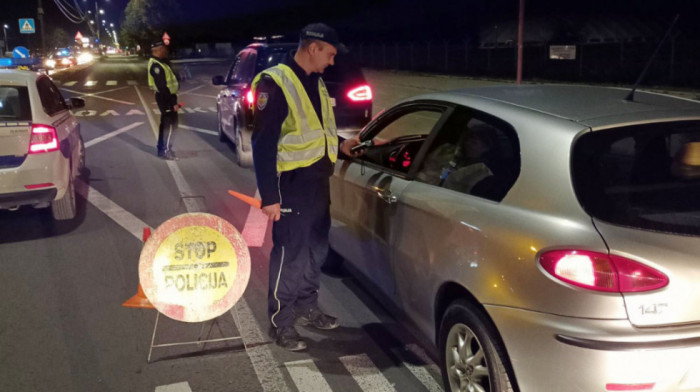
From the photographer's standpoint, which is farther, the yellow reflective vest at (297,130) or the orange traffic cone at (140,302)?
the orange traffic cone at (140,302)

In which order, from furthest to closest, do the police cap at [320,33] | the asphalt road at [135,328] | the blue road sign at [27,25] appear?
the blue road sign at [27,25] → the police cap at [320,33] → the asphalt road at [135,328]

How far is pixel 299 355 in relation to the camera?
4277mm

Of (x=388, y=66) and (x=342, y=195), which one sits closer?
(x=342, y=195)

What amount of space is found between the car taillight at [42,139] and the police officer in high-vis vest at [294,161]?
3645 mm

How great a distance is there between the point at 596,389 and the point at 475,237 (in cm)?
82

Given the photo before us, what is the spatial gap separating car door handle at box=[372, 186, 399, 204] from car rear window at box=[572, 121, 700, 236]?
4.06ft

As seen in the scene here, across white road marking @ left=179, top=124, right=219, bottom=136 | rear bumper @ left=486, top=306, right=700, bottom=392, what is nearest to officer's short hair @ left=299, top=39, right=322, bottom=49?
rear bumper @ left=486, top=306, right=700, bottom=392

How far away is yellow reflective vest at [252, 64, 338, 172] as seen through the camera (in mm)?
4055

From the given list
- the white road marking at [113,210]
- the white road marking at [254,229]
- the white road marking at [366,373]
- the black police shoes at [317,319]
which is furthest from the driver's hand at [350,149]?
the white road marking at [113,210]

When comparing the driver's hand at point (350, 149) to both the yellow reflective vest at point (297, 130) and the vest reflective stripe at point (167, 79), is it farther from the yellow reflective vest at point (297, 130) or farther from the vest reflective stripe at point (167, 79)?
the vest reflective stripe at point (167, 79)

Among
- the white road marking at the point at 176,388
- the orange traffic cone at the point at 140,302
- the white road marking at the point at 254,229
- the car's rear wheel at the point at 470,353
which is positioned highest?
the car's rear wheel at the point at 470,353

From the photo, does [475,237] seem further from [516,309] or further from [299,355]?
[299,355]

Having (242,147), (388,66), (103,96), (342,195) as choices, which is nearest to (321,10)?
(388,66)

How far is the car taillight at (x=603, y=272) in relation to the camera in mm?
2590
